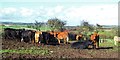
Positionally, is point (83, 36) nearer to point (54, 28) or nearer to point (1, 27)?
point (54, 28)

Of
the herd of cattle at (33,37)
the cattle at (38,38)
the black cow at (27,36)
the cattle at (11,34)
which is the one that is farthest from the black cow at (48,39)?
the cattle at (11,34)

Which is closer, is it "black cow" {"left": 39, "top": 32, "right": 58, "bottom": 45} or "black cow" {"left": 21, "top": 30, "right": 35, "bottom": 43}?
"black cow" {"left": 21, "top": 30, "right": 35, "bottom": 43}

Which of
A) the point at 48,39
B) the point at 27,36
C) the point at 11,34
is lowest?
the point at 48,39

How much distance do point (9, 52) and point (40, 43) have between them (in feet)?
12.1

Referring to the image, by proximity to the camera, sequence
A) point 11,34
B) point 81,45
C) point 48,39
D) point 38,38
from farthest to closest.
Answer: point 48,39
point 38,38
point 11,34
point 81,45

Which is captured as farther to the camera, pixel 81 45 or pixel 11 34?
pixel 11 34

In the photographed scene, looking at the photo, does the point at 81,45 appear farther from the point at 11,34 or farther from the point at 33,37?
the point at 11,34

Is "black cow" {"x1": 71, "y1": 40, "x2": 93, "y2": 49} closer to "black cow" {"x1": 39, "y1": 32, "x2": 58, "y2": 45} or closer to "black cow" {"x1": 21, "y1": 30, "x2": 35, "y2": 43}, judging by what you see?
"black cow" {"x1": 39, "y1": 32, "x2": 58, "y2": 45}

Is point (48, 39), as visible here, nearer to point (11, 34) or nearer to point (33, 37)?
point (33, 37)

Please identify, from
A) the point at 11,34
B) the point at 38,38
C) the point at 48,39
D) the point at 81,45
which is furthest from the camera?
the point at 48,39

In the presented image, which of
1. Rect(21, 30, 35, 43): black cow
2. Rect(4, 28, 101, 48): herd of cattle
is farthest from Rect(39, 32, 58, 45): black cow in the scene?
Rect(21, 30, 35, 43): black cow

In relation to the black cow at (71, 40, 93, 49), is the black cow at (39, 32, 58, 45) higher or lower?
higher

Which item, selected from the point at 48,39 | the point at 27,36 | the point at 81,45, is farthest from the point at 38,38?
the point at 81,45

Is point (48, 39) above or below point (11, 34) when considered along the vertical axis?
below
